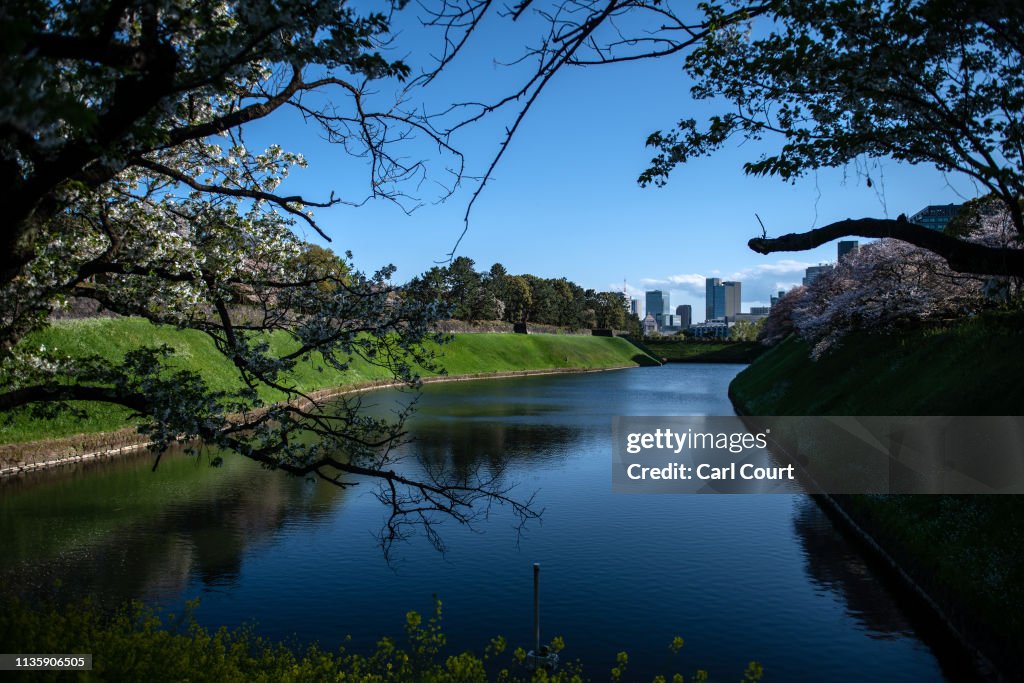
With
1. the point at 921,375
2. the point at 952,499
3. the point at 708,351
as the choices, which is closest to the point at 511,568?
the point at 952,499

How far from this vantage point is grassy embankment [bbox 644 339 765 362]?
17894 centimetres

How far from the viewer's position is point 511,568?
2173 cm

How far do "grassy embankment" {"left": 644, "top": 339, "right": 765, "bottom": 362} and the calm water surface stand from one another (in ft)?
497

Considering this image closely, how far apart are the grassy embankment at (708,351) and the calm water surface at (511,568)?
15145 cm

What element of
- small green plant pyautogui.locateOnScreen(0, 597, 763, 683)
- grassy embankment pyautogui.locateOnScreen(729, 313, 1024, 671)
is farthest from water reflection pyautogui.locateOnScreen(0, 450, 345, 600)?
grassy embankment pyautogui.locateOnScreen(729, 313, 1024, 671)

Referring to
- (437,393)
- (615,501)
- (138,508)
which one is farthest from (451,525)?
(437,393)

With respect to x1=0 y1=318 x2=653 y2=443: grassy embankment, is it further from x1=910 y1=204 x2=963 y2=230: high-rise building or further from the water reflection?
x1=910 y1=204 x2=963 y2=230: high-rise building

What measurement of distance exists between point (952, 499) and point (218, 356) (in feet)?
166

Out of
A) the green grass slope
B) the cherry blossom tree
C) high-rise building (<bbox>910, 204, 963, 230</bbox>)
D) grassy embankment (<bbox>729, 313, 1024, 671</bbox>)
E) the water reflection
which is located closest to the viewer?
the cherry blossom tree

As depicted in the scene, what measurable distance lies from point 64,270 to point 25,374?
342 centimetres

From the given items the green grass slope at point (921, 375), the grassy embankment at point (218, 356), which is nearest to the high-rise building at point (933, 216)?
the green grass slope at point (921, 375)

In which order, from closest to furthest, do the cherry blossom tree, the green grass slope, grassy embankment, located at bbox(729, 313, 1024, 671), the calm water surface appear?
the cherry blossom tree < grassy embankment, located at bbox(729, 313, 1024, 671) < the calm water surface < the green grass slope

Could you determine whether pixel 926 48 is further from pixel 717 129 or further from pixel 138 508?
pixel 138 508

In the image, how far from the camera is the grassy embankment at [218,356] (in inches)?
1505
